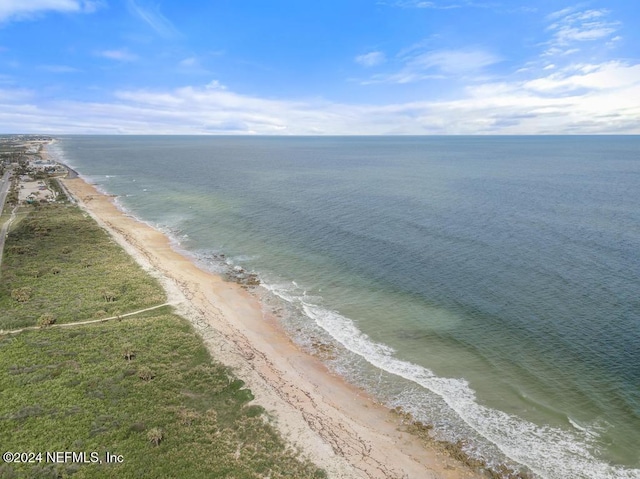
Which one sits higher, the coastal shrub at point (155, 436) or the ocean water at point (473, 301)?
the coastal shrub at point (155, 436)

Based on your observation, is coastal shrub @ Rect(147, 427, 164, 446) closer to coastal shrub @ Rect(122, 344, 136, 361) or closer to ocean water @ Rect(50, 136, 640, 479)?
coastal shrub @ Rect(122, 344, 136, 361)

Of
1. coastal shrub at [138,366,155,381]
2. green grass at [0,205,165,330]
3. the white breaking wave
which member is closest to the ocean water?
the white breaking wave

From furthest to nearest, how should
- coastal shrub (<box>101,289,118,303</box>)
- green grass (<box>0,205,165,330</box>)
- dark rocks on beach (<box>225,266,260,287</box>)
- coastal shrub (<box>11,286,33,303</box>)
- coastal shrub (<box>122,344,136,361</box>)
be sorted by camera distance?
dark rocks on beach (<box>225,266,260,287</box>) → coastal shrub (<box>101,289,118,303</box>) → coastal shrub (<box>11,286,33,303</box>) → green grass (<box>0,205,165,330</box>) → coastal shrub (<box>122,344,136,361</box>)

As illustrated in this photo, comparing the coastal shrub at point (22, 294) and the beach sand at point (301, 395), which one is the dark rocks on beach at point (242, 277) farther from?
the coastal shrub at point (22, 294)

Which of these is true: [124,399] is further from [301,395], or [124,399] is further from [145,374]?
[301,395]

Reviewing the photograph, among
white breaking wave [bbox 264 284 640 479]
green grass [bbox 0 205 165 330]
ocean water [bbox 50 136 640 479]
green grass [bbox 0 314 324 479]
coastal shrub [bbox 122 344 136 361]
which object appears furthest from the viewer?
green grass [bbox 0 205 165 330]

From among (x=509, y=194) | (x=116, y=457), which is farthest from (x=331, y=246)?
(x=509, y=194)

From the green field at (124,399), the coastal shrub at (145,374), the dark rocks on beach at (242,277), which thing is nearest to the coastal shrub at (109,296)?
the green field at (124,399)

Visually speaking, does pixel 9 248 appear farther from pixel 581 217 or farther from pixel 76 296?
pixel 581 217
